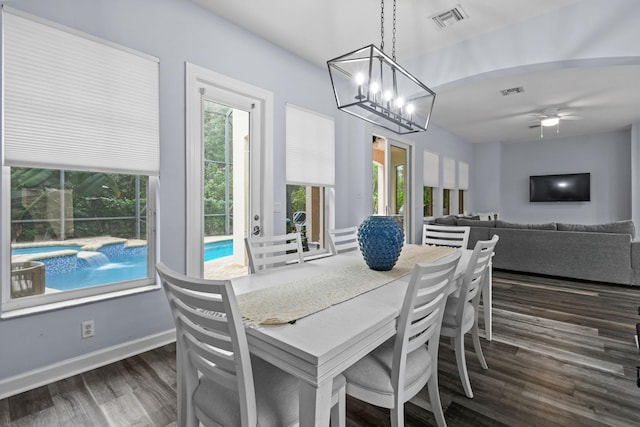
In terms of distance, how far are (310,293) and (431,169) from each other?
Result: 18.7 feet

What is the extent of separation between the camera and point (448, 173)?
7242 mm

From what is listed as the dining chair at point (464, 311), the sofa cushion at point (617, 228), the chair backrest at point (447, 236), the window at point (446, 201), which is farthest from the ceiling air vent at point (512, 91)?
the dining chair at point (464, 311)

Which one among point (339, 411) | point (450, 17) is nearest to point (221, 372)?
point (339, 411)

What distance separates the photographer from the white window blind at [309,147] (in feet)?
11.6

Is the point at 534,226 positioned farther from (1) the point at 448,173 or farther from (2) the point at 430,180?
(1) the point at 448,173

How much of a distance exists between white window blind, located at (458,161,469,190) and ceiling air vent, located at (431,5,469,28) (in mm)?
5307

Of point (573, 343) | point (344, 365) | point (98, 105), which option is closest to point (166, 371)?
point (344, 365)

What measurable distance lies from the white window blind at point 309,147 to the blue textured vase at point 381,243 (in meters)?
1.71

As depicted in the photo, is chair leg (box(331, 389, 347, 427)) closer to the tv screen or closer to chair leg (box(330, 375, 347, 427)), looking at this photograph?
chair leg (box(330, 375, 347, 427))

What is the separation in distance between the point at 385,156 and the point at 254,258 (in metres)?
3.72

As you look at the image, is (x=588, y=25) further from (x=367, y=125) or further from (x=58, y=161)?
(x=58, y=161)

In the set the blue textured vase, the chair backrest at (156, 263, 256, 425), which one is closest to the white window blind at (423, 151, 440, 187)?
the blue textured vase

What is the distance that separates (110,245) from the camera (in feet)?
7.82

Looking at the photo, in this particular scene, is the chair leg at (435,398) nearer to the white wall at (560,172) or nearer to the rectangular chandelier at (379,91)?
the rectangular chandelier at (379,91)
